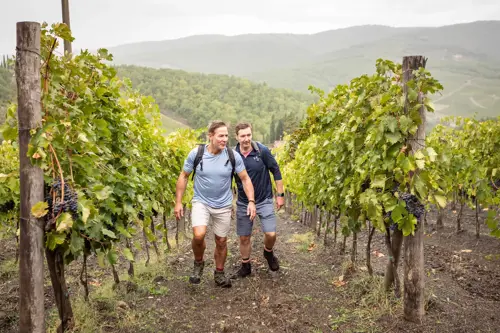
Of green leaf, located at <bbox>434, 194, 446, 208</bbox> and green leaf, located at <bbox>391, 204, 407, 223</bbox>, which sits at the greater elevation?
green leaf, located at <bbox>434, 194, 446, 208</bbox>

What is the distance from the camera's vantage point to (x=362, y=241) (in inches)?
344

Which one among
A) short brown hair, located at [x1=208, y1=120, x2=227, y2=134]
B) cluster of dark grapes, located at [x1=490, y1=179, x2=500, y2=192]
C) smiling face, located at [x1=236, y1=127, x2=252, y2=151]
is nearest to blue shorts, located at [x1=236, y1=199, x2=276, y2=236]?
smiling face, located at [x1=236, y1=127, x2=252, y2=151]

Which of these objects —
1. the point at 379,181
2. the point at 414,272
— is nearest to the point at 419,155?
the point at 379,181

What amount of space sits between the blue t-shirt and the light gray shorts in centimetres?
6

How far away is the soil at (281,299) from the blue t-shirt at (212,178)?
45.7 inches

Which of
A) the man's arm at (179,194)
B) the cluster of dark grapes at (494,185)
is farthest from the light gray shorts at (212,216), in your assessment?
the cluster of dark grapes at (494,185)

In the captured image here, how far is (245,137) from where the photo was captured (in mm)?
4980

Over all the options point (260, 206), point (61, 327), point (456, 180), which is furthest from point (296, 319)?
point (456, 180)

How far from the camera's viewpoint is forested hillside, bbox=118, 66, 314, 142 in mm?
116375

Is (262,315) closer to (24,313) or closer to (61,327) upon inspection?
(61,327)

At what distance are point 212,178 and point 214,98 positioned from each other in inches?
5208

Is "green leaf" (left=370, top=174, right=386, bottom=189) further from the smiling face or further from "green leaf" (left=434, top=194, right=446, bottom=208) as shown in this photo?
the smiling face

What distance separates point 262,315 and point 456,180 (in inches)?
282

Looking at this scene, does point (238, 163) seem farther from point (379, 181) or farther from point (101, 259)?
point (101, 259)
